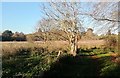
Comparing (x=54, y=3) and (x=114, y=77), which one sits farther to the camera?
(x=54, y=3)

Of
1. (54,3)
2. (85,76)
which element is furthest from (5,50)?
(54,3)

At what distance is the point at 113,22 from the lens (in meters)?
21.4

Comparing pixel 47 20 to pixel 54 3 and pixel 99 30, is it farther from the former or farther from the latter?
pixel 99 30

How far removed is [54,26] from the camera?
35.0 meters

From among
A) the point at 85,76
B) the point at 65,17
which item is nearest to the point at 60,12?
the point at 65,17

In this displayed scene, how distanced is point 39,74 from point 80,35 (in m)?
25.2

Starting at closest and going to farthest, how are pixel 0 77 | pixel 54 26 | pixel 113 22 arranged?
pixel 0 77
pixel 113 22
pixel 54 26

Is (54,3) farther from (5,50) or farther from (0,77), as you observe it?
(0,77)

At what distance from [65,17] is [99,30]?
40.1ft

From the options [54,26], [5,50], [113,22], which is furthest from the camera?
[54,26]

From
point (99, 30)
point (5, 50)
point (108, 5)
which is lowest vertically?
point (5, 50)

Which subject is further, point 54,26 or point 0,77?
point 54,26

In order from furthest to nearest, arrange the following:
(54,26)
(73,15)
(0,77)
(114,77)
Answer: (54,26), (73,15), (114,77), (0,77)

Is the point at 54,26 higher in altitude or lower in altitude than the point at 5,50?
higher
